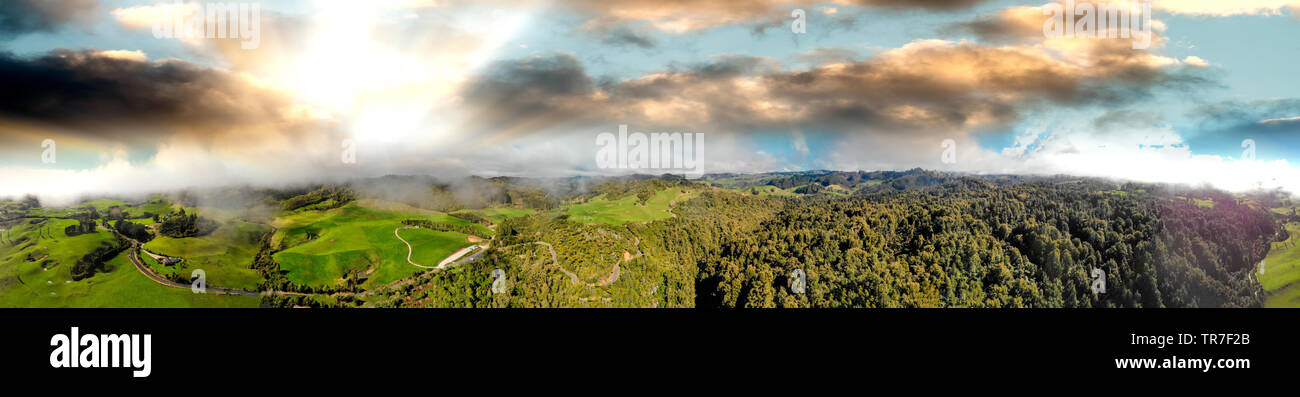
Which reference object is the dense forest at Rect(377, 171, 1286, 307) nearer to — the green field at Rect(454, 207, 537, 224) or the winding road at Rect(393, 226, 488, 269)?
the winding road at Rect(393, 226, 488, 269)

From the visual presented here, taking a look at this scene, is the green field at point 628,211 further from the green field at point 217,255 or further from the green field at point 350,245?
the green field at point 217,255

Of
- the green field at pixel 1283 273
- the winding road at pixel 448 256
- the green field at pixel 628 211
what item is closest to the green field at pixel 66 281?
the winding road at pixel 448 256

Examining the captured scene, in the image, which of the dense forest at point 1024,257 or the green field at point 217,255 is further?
the green field at point 217,255

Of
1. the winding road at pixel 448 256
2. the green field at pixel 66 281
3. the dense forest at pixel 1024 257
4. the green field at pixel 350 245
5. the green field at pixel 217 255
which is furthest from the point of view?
the winding road at pixel 448 256

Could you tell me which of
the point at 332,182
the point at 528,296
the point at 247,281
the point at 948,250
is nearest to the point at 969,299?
the point at 948,250

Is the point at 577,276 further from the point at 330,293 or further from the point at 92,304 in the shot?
the point at 92,304
